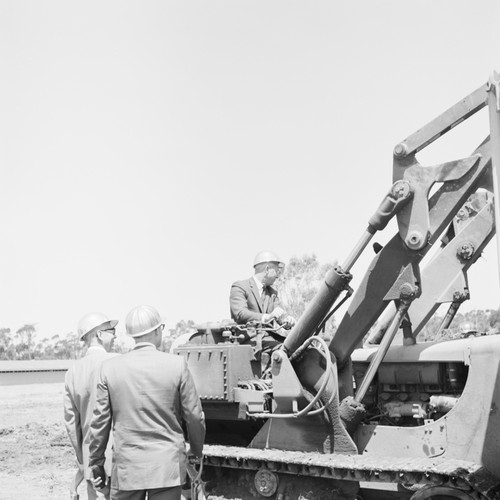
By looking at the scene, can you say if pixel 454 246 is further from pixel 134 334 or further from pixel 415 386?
pixel 134 334

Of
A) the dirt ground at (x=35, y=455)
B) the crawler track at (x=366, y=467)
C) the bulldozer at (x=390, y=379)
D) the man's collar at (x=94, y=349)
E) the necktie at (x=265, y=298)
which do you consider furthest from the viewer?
the dirt ground at (x=35, y=455)

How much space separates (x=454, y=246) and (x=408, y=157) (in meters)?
1.07

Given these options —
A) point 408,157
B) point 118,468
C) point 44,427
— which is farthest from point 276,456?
point 44,427

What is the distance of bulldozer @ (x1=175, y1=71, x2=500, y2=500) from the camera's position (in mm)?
6980

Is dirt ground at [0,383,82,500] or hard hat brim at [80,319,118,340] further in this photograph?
dirt ground at [0,383,82,500]

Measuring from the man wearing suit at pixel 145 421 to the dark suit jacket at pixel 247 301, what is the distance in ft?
11.2

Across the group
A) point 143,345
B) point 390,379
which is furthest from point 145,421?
point 390,379

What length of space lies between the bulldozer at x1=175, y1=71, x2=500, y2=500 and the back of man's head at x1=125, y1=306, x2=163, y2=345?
6.39ft

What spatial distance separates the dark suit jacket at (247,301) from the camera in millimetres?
9172

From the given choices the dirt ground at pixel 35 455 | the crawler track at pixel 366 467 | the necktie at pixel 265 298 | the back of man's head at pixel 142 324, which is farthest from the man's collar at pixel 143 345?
the necktie at pixel 265 298

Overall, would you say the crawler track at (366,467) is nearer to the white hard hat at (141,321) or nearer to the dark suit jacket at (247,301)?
the dark suit jacket at (247,301)

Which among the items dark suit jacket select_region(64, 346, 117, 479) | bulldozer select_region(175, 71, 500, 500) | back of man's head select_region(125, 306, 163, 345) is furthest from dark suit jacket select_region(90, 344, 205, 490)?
bulldozer select_region(175, 71, 500, 500)

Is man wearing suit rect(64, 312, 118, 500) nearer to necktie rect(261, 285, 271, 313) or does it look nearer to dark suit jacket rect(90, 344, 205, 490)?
dark suit jacket rect(90, 344, 205, 490)

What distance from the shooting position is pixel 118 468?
560 cm
